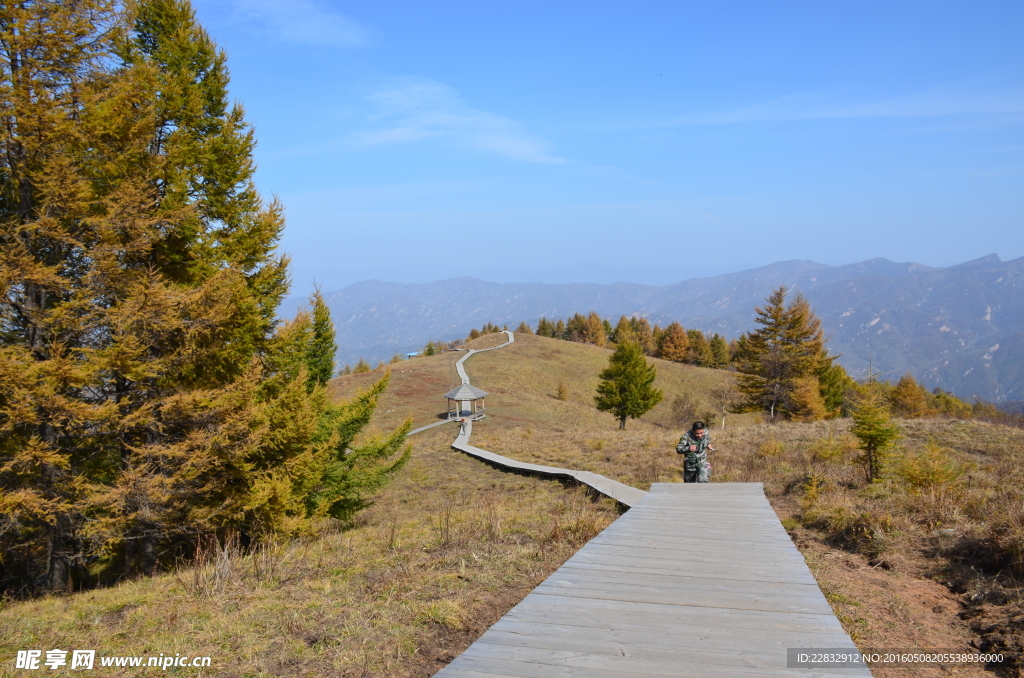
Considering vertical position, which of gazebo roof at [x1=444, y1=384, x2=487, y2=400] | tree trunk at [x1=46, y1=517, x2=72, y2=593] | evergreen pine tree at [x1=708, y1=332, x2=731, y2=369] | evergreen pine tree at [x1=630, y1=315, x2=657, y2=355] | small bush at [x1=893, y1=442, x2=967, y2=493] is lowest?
tree trunk at [x1=46, y1=517, x2=72, y2=593]

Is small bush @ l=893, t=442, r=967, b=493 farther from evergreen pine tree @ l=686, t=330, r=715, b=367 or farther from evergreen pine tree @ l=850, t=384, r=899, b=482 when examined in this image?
evergreen pine tree @ l=686, t=330, r=715, b=367

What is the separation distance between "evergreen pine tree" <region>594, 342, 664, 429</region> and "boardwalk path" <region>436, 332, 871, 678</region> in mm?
39593

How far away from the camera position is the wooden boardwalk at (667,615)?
3.73 meters

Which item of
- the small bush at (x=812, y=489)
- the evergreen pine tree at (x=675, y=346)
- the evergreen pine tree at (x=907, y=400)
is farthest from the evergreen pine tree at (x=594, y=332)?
the small bush at (x=812, y=489)

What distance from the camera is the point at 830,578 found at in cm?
715

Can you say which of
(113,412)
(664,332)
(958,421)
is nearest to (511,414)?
(958,421)

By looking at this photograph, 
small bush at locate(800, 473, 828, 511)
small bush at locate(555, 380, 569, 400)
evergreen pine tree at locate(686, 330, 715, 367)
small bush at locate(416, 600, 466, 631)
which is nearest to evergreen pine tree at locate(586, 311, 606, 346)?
evergreen pine tree at locate(686, 330, 715, 367)

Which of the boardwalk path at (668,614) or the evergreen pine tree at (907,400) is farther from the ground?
the boardwalk path at (668,614)

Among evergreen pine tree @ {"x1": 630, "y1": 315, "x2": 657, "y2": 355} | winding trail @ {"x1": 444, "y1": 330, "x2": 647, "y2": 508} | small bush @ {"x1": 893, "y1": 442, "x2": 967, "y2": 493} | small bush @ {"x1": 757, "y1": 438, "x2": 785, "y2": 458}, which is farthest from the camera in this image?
evergreen pine tree @ {"x1": 630, "y1": 315, "x2": 657, "y2": 355}

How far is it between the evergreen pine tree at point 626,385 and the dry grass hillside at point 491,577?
3091 cm

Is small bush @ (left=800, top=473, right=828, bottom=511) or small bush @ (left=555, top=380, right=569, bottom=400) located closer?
small bush @ (left=800, top=473, right=828, bottom=511)

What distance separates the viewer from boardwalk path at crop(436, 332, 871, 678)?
373cm

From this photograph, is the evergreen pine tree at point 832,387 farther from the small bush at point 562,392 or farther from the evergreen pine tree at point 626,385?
the small bush at point 562,392

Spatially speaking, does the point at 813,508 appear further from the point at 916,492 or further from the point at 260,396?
the point at 260,396
